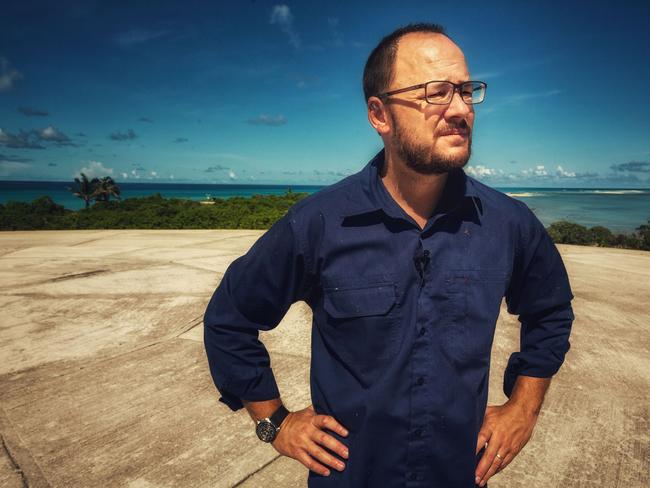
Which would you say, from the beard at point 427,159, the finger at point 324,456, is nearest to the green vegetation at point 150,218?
the beard at point 427,159

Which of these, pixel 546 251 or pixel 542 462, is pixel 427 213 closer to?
pixel 546 251

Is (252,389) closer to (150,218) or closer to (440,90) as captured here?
(440,90)

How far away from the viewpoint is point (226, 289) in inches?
56.5

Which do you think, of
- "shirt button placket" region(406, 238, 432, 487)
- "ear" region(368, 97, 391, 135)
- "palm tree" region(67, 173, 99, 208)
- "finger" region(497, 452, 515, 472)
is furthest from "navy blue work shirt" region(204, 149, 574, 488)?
"palm tree" region(67, 173, 99, 208)

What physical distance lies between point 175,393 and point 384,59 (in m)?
2.90

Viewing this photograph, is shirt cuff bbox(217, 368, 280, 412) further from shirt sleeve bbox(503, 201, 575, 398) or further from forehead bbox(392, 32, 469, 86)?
forehead bbox(392, 32, 469, 86)

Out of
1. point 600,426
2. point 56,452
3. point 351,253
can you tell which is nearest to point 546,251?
point 351,253

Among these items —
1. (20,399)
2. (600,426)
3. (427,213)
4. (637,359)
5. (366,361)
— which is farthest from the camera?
(637,359)

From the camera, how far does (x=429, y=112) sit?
4.75 ft

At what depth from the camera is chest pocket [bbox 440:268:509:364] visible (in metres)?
1.31

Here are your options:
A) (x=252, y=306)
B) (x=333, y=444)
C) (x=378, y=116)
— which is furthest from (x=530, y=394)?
(x=378, y=116)

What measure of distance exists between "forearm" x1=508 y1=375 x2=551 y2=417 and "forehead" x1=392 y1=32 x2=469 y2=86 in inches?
47.3

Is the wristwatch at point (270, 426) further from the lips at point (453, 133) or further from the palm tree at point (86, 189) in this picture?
the palm tree at point (86, 189)

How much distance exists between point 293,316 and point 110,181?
52.8 meters
